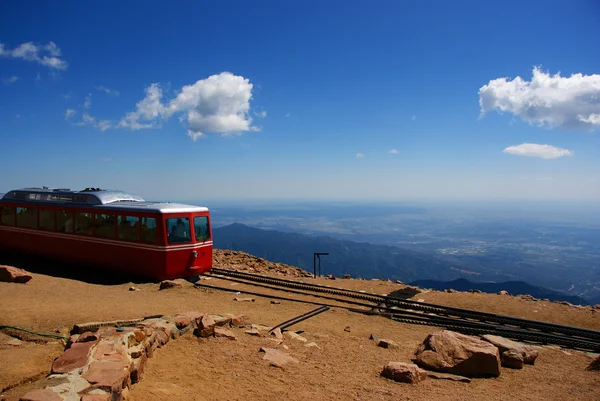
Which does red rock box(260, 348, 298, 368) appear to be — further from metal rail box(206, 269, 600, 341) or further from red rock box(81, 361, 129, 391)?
metal rail box(206, 269, 600, 341)

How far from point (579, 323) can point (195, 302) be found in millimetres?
12209

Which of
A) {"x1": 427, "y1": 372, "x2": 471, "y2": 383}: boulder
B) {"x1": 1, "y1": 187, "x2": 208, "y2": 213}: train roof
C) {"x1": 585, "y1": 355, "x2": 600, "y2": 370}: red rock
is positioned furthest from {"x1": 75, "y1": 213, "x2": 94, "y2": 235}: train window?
{"x1": 585, "y1": 355, "x2": 600, "y2": 370}: red rock

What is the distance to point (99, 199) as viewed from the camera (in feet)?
50.8

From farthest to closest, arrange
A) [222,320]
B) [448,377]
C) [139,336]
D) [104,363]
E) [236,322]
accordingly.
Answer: [236,322] < [222,320] < [139,336] < [448,377] < [104,363]

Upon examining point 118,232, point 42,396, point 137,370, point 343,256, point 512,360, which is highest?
point 118,232

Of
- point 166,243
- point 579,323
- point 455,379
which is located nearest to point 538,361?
point 455,379

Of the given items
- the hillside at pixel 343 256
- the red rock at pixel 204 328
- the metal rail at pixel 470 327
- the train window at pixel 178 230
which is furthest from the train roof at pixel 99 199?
the hillside at pixel 343 256

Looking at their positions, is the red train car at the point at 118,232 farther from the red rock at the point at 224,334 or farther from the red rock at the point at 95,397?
the red rock at the point at 95,397

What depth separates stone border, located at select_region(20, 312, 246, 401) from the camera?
171 inches

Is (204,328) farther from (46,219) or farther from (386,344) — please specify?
(46,219)

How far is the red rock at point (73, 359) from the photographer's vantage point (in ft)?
16.4

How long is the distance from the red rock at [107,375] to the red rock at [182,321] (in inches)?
113

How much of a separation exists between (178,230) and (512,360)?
448 inches

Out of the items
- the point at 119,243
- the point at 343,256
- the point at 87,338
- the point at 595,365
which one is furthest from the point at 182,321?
the point at 343,256
